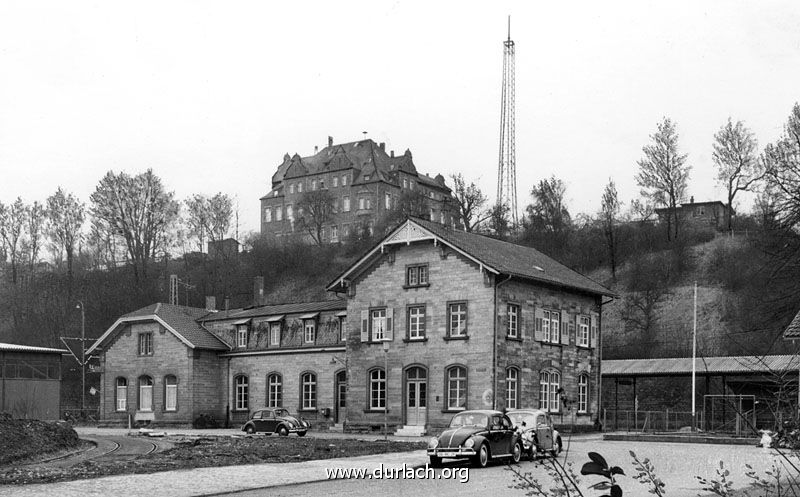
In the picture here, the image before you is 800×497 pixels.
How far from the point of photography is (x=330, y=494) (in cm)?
1741

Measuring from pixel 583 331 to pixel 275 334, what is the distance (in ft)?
52.9

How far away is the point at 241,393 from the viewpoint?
5359 cm

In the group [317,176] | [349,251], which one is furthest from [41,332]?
[317,176]

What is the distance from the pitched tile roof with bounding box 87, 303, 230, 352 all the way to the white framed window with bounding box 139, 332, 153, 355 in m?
1.02

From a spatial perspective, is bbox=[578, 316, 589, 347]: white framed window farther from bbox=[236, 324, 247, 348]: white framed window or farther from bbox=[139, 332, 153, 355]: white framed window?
bbox=[139, 332, 153, 355]: white framed window

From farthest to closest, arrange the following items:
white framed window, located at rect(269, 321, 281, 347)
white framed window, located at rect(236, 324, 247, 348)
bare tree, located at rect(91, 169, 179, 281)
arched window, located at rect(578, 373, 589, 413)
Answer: bare tree, located at rect(91, 169, 179, 281)
white framed window, located at rect(236, 324, 247, 348)
white framed window, located at rect(269, 321, 281, 347)
arched window, located at rect(578, 373, 589, 413)

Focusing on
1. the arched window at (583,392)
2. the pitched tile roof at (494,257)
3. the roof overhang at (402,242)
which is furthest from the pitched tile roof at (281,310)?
the arched window at (583,392)

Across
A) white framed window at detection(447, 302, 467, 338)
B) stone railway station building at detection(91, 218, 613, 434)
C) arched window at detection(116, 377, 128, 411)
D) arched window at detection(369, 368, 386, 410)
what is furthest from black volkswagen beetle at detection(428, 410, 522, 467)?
arched window at detection(116, 377, 128, 411)

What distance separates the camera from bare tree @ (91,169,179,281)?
80.1 m

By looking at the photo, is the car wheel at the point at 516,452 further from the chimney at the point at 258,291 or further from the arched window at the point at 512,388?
the chimney at the point at 258,291

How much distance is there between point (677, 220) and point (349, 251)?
3222cm

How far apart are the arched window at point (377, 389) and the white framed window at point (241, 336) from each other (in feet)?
36.4

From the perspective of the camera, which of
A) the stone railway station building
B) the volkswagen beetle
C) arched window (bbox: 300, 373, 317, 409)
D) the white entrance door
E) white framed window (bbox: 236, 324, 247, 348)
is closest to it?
the volkswagen beetle

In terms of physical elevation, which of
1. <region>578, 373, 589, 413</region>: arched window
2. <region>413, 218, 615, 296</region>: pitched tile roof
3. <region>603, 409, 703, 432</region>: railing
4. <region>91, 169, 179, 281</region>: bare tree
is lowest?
<region>603, 409, 703, 432</region>: railing
